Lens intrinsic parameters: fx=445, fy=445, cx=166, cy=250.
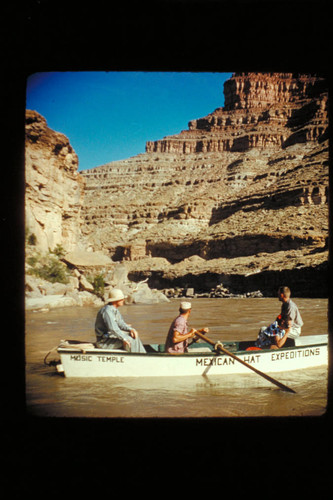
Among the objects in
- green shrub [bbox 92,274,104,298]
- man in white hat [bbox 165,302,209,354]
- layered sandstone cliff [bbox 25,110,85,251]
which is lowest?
green shrub [bbox 92,274,104,298]

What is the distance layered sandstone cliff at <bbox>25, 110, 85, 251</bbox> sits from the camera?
24.8 m

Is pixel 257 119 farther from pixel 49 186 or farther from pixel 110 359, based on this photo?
pixel 110 359

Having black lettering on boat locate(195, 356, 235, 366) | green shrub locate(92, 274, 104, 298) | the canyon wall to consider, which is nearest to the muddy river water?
black lettering on boat locate(195, 356, 235, 366)

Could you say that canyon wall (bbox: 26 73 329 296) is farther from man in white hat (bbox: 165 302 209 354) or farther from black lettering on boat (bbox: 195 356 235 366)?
black lettering on boat (bbox: 195 356 235 366)

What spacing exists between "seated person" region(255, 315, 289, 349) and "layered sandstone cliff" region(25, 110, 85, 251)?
1945 cm

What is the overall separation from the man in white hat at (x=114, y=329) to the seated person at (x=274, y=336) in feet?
6.10

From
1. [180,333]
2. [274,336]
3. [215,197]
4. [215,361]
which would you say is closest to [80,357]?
[180,333]

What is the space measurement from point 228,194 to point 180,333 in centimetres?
6380

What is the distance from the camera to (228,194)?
6794cm

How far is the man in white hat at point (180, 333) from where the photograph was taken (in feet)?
17.2

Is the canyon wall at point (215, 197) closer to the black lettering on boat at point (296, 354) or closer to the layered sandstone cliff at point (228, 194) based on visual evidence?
the layered sandstone cliff at point (228, 194)
